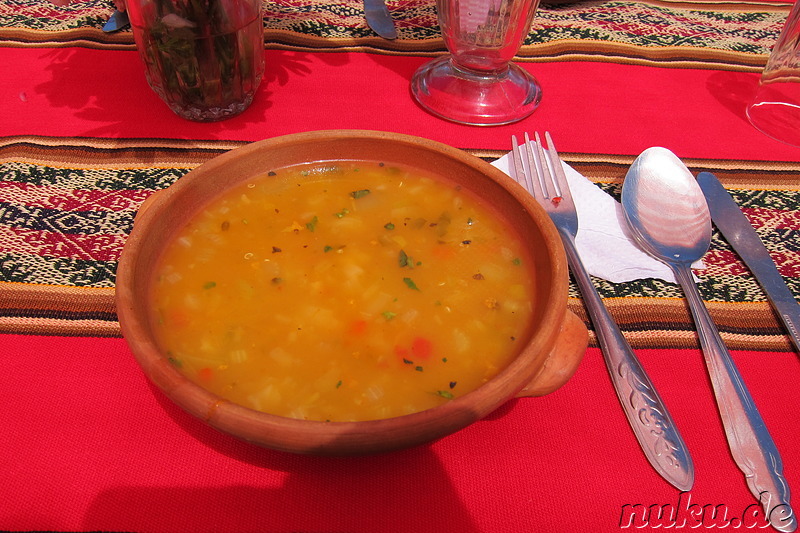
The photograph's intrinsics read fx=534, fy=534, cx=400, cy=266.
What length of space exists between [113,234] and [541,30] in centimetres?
184

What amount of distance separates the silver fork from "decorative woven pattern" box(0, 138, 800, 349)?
6cm

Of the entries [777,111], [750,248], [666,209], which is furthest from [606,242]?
[777,111]

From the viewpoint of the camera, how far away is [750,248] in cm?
134

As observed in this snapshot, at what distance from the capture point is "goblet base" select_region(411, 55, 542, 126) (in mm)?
1760

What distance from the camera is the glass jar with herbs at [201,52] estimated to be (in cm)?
142

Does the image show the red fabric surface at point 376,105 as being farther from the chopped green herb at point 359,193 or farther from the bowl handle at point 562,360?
the bowl handle at point 562,360

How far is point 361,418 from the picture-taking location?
2.85 ft

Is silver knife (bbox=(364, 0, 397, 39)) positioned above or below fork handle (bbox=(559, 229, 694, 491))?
above

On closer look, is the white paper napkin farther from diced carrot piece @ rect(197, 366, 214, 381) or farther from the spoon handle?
diced carrot piece @ rect(197, 366, 214, 381)

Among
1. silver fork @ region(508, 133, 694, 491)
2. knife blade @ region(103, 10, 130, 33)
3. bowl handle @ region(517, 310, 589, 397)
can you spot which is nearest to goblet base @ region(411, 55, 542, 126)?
silver fork @ region(508, 133, 694, 491)

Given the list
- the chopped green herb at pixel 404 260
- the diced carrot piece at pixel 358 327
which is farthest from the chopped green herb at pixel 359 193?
the diced carrot piece at pixel 358 327

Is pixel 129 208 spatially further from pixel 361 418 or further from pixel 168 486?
pixel 361 418

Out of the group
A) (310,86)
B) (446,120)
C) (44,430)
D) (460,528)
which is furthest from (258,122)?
(460,528)

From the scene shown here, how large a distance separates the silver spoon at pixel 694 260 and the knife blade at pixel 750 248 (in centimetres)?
9
